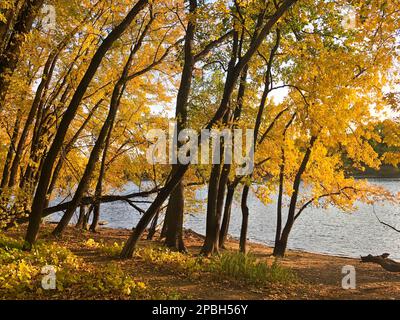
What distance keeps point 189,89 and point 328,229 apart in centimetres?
2505

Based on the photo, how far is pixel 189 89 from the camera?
12.5 metres

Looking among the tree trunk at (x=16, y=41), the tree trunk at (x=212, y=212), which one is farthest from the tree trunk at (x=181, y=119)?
the tree trunk at (x=16, y=41)

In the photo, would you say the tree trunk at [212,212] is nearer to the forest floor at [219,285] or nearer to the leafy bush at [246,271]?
the forest floor at [219,285]

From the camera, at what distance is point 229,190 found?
16.3 m

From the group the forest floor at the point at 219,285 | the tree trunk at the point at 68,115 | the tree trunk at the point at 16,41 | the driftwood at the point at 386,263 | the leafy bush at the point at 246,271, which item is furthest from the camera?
the driftwood at the point at 386,263

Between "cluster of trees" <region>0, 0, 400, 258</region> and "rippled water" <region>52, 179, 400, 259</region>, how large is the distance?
8993mm

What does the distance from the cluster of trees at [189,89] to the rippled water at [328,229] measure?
8.99 metres

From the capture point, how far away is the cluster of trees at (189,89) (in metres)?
9.34

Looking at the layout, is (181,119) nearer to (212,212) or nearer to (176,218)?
(212,212)

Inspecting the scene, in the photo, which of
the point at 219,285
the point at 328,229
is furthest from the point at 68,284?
the point at 328,229

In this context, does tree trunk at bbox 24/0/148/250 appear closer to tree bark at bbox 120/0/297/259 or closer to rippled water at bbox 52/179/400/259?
tree bark at bbox 120/0/297/259
